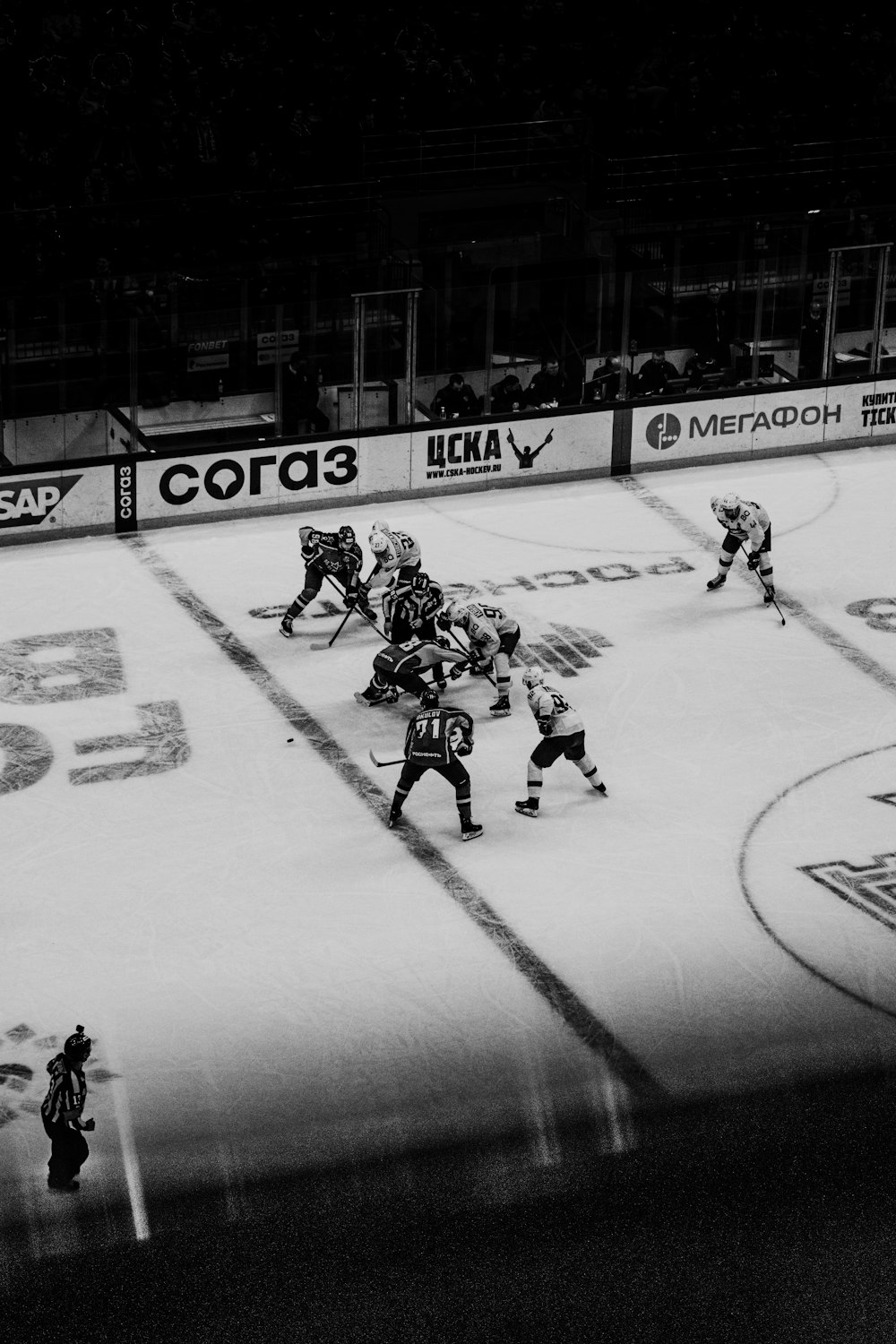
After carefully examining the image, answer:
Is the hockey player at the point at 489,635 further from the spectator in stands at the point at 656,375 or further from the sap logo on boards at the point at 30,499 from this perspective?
the spectator in stands at the point at 656,375

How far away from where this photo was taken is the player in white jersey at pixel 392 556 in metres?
14.9

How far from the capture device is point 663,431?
19.8 m

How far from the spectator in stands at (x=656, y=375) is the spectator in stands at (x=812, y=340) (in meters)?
1.37

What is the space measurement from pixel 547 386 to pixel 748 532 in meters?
4.07

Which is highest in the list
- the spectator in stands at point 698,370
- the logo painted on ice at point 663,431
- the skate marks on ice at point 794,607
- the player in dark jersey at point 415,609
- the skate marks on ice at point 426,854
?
the spectator in stands at point 698,370

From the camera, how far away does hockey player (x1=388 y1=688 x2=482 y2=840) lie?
12.3 m

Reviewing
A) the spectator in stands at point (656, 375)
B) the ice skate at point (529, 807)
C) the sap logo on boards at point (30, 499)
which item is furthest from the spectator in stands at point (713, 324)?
the ice skate at point (529, 807)

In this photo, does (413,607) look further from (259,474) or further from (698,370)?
(698,370)

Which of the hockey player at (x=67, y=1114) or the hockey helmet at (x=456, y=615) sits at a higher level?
the hockey helmet at (x=456, y=615)

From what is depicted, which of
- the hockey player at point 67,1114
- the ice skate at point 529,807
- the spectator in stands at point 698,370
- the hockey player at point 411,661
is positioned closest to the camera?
the hockey player at point 67,1114

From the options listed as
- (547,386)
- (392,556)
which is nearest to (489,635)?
(392,556)

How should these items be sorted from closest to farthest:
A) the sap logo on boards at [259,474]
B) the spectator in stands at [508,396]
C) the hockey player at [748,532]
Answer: the hockey player at [748,532] → the sap logo on boards at [259,474] → the spectator in stands at [508,396]

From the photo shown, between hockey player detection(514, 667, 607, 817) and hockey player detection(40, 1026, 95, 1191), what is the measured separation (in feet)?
13.9

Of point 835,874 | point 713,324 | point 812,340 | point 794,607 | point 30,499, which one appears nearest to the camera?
point 835,874
